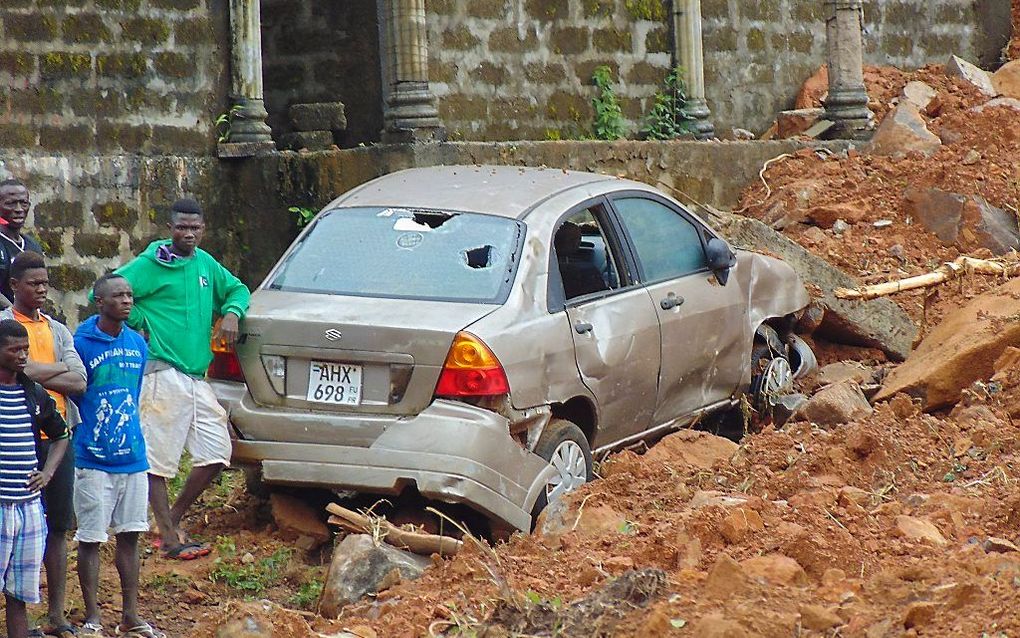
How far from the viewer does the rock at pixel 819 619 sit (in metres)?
4.82

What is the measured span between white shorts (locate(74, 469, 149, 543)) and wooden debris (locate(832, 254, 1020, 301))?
5.47 meters

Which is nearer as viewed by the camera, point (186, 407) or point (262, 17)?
point (186, 407)

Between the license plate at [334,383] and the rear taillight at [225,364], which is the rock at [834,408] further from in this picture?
the rear taillight at [225,364]

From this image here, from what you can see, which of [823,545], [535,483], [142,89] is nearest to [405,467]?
[535,483]

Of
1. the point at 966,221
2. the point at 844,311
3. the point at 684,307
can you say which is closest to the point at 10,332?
the point at 684,307

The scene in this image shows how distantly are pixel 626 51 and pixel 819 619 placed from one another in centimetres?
1016

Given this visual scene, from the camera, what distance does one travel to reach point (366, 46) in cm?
1265

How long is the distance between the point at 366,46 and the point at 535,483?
20.8 feet

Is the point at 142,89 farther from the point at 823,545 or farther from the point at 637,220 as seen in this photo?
the point at 823,545

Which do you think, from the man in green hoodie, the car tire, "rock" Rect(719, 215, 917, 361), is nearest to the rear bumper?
the car tire

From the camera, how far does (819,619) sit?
4824mm

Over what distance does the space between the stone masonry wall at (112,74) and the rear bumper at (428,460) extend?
485 cm

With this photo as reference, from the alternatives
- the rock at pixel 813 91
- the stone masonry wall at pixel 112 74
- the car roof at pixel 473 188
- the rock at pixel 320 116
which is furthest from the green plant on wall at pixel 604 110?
the car roof at pixel 473 188

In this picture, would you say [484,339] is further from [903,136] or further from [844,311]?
[903,136]
